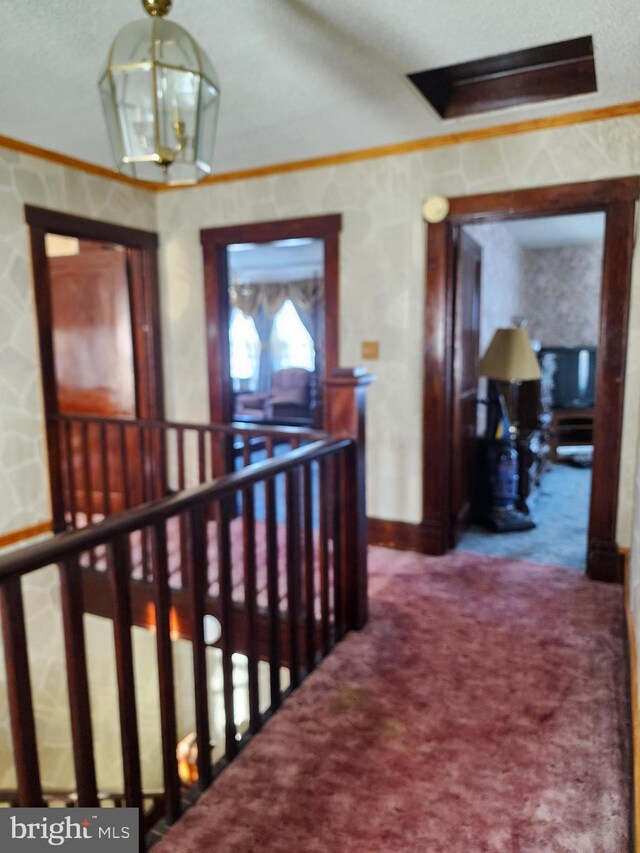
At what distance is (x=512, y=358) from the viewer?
369 centimetres

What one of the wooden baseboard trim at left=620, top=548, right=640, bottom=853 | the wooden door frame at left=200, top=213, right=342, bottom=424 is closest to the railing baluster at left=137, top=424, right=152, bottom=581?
the wooden door frame at left=200, top=213, right=342, bottom=424

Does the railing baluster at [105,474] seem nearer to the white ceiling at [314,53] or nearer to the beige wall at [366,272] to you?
the beige wall at [366,272]

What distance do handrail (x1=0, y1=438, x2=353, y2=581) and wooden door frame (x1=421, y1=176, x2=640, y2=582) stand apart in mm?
1450

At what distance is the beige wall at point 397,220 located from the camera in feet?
9.49

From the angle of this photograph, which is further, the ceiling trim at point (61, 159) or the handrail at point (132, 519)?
the ceiling trim at point (61, 159)

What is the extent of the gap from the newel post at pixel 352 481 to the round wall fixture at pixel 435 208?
4.20ft

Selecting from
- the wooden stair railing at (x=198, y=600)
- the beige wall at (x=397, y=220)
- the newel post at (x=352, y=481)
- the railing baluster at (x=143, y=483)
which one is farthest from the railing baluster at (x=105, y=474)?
the newel post at (x=352, y=481)

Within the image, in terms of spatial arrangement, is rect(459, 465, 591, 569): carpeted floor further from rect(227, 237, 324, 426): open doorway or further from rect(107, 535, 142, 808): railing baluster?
rect(227, 237, 324, 426): open doorway

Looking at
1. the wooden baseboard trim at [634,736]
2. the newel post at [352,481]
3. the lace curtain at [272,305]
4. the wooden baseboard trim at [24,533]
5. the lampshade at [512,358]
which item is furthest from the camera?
the lace curtain at [272,305]

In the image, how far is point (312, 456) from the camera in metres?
2.10

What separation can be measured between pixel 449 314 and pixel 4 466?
105 inches

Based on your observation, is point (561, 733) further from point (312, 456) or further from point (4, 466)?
point (4, 466)

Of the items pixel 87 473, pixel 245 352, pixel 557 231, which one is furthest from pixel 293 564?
pixel 245 352

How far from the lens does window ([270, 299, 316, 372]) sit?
9.89 m
